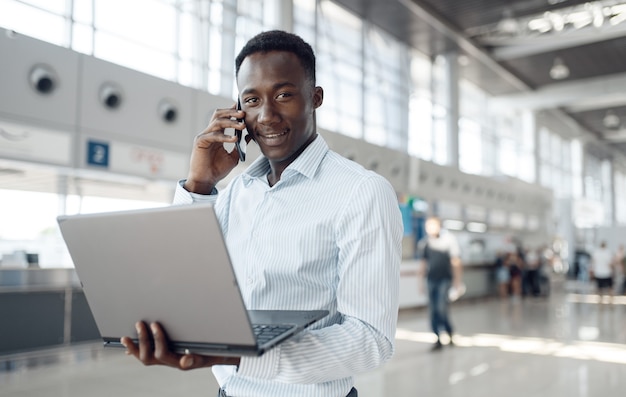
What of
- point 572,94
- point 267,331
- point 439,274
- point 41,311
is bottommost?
point 41,311

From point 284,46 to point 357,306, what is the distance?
2.06 feet

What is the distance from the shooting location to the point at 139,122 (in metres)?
7.92

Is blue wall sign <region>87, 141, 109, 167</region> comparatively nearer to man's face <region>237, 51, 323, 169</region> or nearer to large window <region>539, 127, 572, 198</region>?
man's face <region>237, 51, 323, 169</region>

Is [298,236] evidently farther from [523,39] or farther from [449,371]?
[523,39]

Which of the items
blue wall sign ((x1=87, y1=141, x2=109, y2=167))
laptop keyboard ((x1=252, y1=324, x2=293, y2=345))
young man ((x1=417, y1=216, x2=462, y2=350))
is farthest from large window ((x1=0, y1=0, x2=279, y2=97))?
laptop keyboard ((x1=252, y1=324, x2=293, y2=345))

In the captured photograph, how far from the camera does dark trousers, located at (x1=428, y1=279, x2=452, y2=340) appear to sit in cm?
816

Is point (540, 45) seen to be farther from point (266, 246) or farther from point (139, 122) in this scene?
point (266, 246)

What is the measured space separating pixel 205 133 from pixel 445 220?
52.0 ft

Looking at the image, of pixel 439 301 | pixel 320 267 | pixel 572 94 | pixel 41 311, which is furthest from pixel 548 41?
pixel 320 267

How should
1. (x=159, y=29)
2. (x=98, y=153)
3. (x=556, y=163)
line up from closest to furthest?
(x=98, y=153) → (x=159, y=29) → (x=556, y=163)

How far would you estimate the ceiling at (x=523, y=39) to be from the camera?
608 inches

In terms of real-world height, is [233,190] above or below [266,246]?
above

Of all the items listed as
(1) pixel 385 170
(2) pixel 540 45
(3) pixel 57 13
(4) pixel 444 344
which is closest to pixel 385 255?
(4) pixel 444 344

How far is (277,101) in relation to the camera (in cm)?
133
